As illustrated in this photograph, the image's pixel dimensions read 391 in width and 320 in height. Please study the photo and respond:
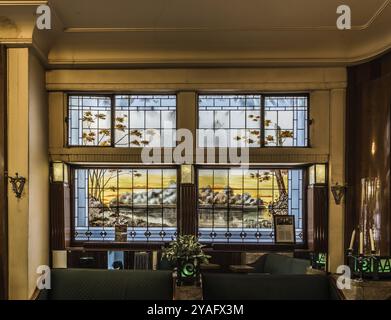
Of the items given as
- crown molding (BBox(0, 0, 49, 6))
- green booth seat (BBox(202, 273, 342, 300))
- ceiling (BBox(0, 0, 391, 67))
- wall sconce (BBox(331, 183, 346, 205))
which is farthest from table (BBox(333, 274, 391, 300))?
crown molding (BBox(0, 0, 49, 6))

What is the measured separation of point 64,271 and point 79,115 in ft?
9.15

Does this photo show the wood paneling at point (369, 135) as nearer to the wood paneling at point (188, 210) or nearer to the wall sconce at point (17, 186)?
the wood paneling at point (188, 210)

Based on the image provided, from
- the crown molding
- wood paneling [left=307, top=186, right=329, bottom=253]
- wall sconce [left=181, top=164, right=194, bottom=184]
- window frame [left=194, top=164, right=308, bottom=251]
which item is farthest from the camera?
window frame [left=194, top=164, right=308, bottom=251]

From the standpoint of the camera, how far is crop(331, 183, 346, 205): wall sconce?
709cm

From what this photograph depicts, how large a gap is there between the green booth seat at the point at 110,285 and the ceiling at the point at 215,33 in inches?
124

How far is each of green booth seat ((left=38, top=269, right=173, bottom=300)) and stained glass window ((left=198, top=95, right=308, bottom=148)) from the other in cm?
270

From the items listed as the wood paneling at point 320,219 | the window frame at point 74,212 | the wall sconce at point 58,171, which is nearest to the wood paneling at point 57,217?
the wall sconce at point 58,171

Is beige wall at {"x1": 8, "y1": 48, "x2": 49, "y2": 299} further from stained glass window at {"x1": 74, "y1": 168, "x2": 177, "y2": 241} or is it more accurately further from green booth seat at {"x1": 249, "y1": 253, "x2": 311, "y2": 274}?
green booth seat at {"x1": 249, "y1": 253, "x2": 311, "y2": 274}

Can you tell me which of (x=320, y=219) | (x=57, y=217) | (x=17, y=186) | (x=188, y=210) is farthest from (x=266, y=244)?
(x=17, y=186)

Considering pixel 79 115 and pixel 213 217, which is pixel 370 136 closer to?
pixel 213 217
